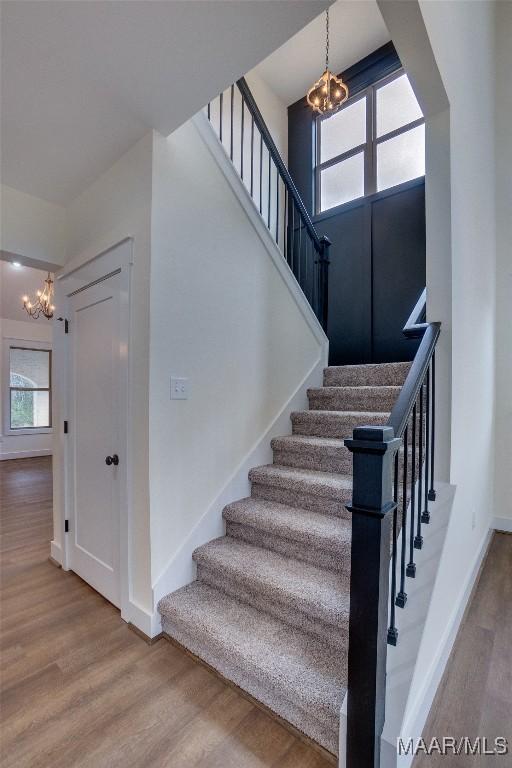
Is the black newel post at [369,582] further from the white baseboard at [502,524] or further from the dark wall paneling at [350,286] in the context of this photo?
the white baseboard at [502,524]

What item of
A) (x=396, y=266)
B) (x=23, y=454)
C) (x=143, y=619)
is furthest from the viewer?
(x=23, y=454)

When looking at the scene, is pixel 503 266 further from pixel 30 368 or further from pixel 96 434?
pixel 30 368

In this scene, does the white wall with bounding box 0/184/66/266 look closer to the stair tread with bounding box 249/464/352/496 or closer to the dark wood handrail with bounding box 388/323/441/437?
the stair tread with bounding box 249/464/352/496

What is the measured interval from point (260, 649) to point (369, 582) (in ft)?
2.78

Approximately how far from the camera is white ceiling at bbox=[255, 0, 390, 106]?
3873 millimetres

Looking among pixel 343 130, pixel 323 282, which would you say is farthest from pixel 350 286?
pixel 343 130

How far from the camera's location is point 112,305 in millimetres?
2273

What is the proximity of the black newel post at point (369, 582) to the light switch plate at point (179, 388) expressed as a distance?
121cm

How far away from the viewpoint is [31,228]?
2.53 meters

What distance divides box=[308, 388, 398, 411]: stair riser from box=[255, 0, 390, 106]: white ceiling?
Answer: 356 centimetres

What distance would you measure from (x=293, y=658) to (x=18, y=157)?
299 cm

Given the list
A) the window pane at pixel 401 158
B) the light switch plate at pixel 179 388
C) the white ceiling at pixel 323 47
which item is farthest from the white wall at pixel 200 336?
the white ceiling at pixel 323 47

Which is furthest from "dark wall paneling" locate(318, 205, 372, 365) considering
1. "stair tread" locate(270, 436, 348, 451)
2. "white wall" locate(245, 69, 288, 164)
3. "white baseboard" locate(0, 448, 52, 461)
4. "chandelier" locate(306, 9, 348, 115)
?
"white baseboard" locate(0, 448, 52, 461)

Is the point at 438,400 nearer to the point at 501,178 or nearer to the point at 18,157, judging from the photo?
the point at 18,157
